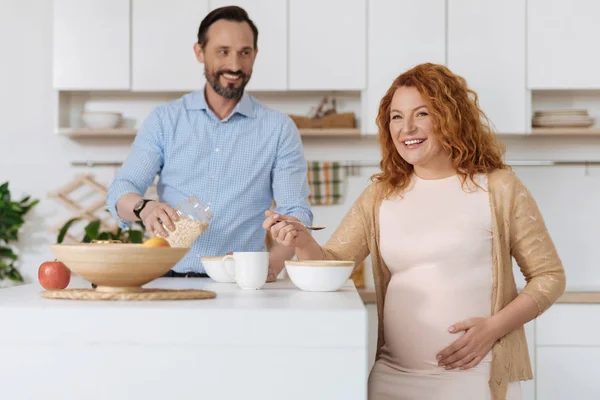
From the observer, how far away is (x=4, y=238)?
145 inches

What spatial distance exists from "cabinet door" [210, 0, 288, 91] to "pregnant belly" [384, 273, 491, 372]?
1870 mm

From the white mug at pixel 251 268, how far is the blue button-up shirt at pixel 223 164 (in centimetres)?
75

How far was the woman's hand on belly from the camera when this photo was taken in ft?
5.56

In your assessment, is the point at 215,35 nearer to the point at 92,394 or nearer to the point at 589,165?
the point at 92,394

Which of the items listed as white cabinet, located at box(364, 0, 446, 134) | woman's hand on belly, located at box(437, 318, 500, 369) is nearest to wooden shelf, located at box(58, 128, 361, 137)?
white cabinet, located at box(364, 0, 446, 134)

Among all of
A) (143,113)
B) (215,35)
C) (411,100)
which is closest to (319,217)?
(143,113)

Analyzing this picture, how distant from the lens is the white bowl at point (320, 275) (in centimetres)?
158

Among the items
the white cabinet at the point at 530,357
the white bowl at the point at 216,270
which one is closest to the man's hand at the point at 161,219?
the white bowl at the point at 216,270

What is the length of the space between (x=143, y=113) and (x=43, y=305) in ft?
8.35

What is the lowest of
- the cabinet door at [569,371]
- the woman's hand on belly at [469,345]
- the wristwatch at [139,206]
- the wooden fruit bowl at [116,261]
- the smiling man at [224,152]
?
the cabinet door at [569,371]

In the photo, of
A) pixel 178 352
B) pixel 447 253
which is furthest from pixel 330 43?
pixel 178 352

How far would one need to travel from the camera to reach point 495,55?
3.48m

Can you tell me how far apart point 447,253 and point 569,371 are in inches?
71.1

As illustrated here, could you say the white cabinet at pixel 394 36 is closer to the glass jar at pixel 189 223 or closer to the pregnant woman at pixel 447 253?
the pregnant woman at pixel 447 253
